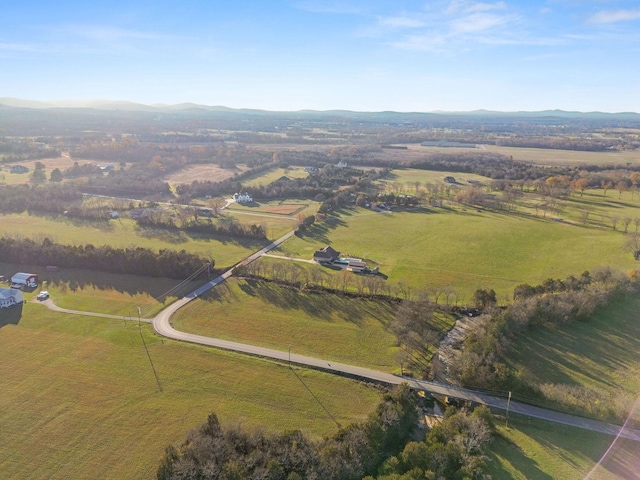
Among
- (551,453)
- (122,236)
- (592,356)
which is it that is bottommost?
(551,453)

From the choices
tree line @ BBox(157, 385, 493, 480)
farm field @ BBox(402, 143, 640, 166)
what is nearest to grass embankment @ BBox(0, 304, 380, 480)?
tree line @ BBox(157, 385, 493, 480)

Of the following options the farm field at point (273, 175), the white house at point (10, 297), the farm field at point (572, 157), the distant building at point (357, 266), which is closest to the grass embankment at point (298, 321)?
the distant building at point (357, 266)

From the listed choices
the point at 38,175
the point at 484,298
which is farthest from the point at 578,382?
the point at 38,175

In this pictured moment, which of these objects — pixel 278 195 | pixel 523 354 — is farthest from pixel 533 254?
pixel 278 195

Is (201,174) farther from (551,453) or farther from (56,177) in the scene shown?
(551,453)

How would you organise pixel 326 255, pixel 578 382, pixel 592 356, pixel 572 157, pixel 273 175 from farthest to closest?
pixel 572 157 < pixel 273 175 < pixel 326 255 < pixel 592 356 < pixel 578 382

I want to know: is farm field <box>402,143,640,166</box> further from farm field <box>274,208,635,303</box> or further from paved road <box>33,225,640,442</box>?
paved road <box>33,225,640,442</box>
